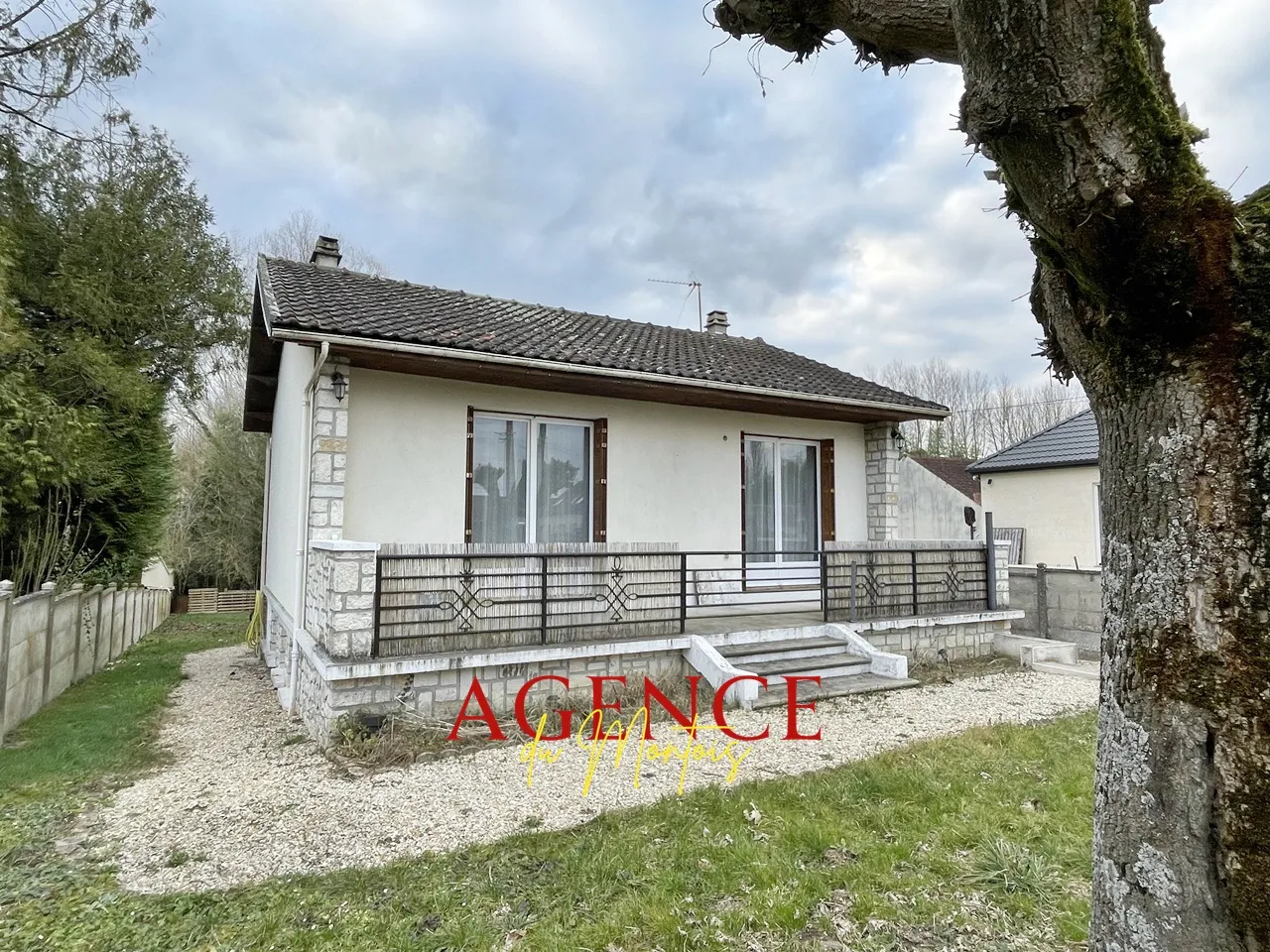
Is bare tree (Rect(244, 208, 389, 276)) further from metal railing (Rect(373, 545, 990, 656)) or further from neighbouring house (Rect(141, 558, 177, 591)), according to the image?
metal railing (Rect(373, 545, 990, 656))

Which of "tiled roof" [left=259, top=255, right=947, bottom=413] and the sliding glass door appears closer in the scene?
"tiled roof" [left=259, top=255, right=947, bottom=413]

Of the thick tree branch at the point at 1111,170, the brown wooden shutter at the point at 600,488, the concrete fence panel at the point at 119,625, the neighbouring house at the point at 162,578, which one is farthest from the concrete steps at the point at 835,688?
the neighbouring house at the point at 162,578

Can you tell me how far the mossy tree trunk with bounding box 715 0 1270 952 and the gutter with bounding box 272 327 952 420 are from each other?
5222 mm

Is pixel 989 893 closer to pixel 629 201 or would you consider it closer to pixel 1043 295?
pixel 1043 295

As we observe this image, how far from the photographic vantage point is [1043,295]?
2170 millimetres

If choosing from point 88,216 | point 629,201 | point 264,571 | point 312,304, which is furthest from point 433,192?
point 312,304

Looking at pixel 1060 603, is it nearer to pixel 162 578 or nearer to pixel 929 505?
pixel 929 505

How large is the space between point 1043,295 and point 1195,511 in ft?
2.62

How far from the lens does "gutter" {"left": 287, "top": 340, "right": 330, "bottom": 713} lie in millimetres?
6578

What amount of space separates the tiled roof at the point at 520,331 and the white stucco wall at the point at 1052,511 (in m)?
5.33

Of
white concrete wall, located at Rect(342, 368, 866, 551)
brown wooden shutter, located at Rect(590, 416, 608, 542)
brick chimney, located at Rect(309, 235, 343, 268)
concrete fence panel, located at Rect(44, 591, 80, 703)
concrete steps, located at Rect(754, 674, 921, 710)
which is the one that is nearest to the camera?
concrete steps, located at Rect(754, 674, 921, 710)

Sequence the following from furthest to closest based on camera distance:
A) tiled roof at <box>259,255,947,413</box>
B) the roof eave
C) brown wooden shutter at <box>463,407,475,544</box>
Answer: the roof eave
brown wooden shutter at <box>463,407,475,544</box>
tiled roof at <box>259,255,947,413</box>

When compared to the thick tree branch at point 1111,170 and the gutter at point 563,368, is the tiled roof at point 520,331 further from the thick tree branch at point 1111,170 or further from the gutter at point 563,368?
the thick tree branch at point 1111,170

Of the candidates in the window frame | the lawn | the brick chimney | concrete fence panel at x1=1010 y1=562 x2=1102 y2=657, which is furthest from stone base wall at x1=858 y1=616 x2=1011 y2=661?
the brick chimney
